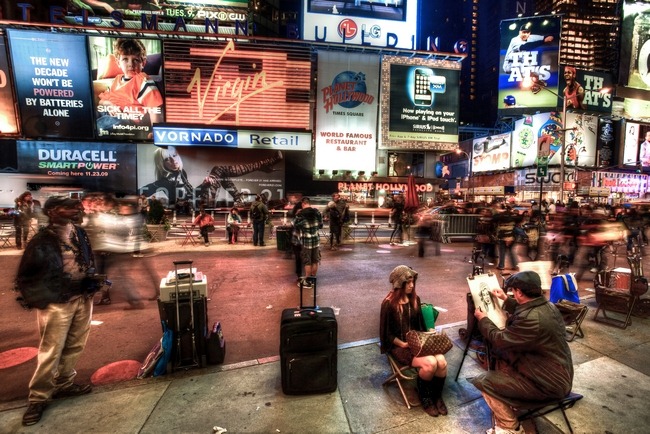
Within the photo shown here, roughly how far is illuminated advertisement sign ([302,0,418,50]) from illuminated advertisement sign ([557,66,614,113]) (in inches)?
851

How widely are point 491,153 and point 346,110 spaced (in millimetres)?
29858

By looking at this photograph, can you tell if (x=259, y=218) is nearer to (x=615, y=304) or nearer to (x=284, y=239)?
(x=284, y=239)

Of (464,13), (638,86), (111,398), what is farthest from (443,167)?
(464,13)

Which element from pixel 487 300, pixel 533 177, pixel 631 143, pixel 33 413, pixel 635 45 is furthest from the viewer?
pixel 533 177

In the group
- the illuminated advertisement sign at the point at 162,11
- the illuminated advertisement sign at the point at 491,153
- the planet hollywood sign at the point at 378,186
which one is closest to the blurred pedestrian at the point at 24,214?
the planet hollywood sign at the point at 378,186

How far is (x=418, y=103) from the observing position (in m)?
23.4

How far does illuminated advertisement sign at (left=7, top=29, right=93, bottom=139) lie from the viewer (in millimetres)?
20125

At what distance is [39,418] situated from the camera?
3193mm

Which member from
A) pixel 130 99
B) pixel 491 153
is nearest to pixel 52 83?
pixel 130 99

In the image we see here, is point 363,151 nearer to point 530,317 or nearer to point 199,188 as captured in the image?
point 199,188

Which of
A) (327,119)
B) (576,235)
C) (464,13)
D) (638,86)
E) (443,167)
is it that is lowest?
(576,235)

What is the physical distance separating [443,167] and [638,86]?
2849cm

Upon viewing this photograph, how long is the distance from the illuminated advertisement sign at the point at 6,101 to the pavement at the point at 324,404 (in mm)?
24764

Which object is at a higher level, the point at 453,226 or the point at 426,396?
the point at 453,226
